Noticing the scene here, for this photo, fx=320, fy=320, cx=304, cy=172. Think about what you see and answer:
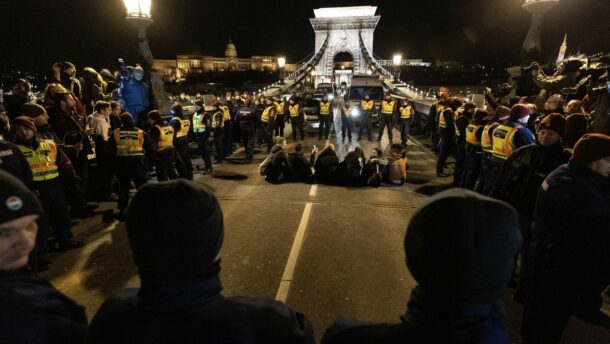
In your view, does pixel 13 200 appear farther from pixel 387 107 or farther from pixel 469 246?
pixel 387 107

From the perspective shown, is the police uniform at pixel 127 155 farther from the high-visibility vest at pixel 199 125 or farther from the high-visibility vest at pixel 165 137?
the high-visibility vest at pixel 199 125

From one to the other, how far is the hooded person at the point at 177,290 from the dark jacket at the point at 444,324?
373 millimetres

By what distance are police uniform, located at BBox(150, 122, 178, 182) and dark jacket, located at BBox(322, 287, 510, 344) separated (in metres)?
6.64

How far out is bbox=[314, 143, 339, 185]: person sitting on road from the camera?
7887mm

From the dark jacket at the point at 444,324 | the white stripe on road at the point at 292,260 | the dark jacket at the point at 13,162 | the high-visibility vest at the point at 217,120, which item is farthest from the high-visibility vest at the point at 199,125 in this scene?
the dark jacket at the point at 444,324

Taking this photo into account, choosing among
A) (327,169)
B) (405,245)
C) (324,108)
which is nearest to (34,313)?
(405,245)

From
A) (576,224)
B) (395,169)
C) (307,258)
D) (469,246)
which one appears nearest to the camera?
(469,246)

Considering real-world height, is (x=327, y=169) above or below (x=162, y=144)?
below

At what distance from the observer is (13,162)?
145 inches

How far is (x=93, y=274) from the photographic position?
412 centimetres

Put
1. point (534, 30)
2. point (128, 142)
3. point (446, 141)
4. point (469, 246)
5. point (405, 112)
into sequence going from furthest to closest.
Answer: point (405, 112), point (534, 30), point (446, 141), point (128, 142), point (469, 246)

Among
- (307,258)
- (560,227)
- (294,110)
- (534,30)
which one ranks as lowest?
(307,258)

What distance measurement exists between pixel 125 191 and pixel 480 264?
623 cm

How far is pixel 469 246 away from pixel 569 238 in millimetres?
2290
